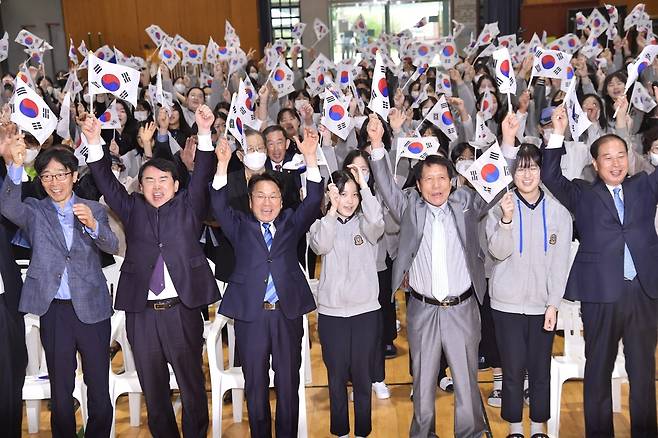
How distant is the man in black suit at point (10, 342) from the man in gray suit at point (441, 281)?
1743 millimetres

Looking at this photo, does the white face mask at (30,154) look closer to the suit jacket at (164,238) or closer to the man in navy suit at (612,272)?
the suit jacket at (164,238)

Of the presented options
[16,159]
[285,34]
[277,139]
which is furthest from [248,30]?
[16,159]

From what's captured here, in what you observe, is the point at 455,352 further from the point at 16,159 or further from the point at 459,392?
the point at 16,159

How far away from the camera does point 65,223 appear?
3.45 metres

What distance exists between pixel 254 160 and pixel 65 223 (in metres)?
1.08

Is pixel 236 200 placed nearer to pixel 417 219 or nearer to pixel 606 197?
pixel 417 219

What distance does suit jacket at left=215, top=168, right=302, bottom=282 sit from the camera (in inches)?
154

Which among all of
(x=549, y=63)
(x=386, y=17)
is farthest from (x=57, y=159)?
(x=386, y=17)

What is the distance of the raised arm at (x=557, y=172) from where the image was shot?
3.43m

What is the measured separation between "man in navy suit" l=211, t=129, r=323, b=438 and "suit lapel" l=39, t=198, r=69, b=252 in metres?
0.69

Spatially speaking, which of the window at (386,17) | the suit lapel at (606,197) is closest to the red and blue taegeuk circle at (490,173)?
the suit lapel at (606,197)

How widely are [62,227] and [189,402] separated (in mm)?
996

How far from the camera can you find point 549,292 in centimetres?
347

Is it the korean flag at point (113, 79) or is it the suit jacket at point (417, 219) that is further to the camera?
the korean flag at point (113, 79)
